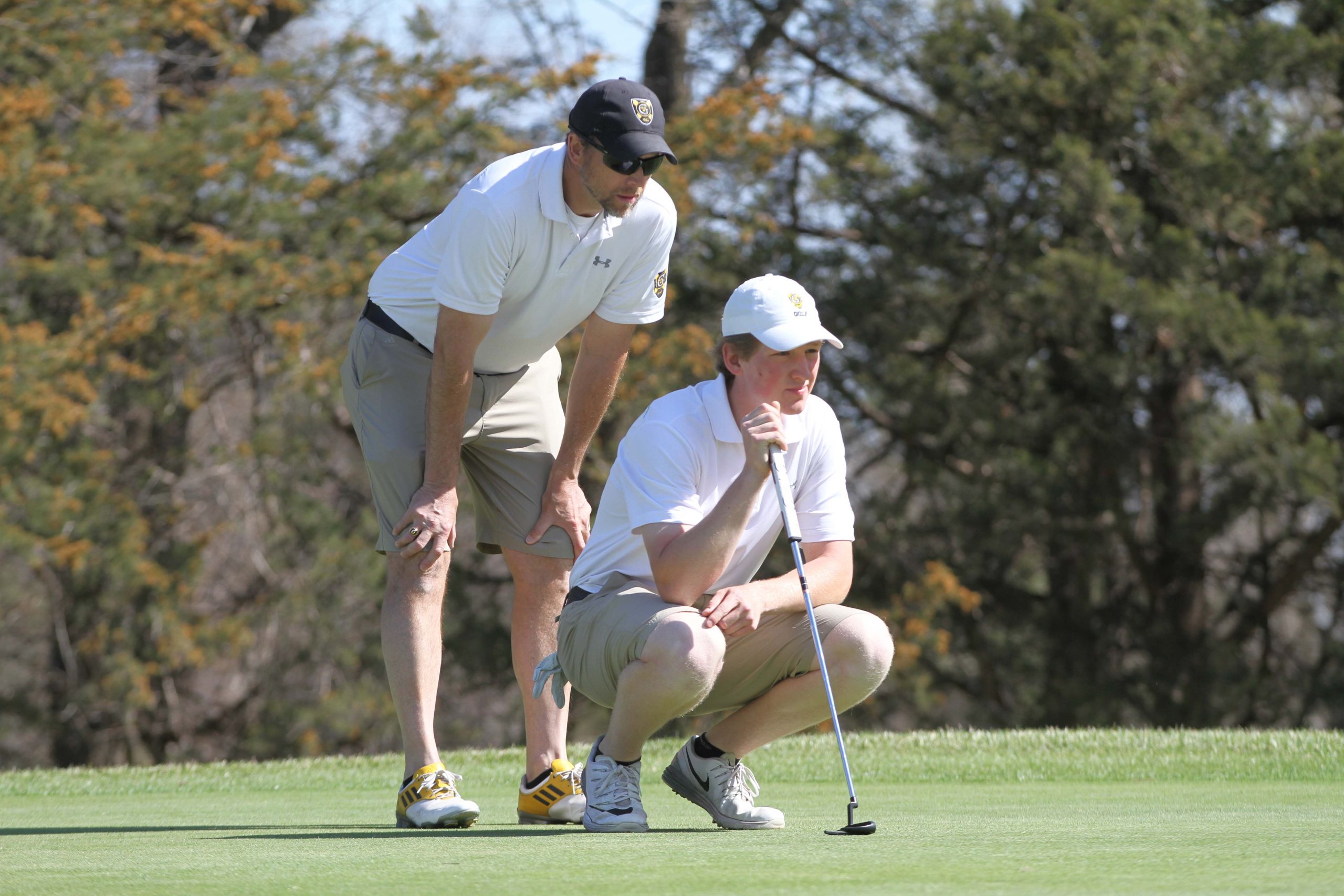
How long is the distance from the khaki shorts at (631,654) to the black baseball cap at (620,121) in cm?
98

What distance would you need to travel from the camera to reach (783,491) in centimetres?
343

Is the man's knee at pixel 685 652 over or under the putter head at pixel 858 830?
over

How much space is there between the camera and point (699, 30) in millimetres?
15523

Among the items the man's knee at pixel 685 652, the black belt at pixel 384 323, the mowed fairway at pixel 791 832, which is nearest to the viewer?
the mowed fairway at pixel 791 832

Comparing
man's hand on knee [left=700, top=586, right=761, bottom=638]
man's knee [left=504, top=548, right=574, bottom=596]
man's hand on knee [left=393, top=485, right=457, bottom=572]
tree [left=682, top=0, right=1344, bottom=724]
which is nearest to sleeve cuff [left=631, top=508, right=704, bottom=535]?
man's hand on knee [left=700, top=586, right=761, bottom=638]

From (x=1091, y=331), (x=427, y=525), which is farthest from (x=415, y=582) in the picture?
(x=1091, y=331)

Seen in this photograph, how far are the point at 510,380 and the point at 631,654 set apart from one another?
1078 millimetres

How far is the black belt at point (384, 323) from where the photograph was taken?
4191mm

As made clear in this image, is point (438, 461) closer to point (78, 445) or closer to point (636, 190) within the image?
point (636, 190)

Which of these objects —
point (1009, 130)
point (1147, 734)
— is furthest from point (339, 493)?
point (1147, 734)

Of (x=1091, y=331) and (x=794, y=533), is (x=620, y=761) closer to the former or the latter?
(x=794, y=533)

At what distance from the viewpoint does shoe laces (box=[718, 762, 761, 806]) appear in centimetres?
359

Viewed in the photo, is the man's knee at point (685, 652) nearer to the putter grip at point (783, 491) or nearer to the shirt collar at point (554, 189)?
the putter grip at point (783, 491)

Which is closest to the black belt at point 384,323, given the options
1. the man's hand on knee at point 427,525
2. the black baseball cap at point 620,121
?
the man's hand on knee at point 427,525
